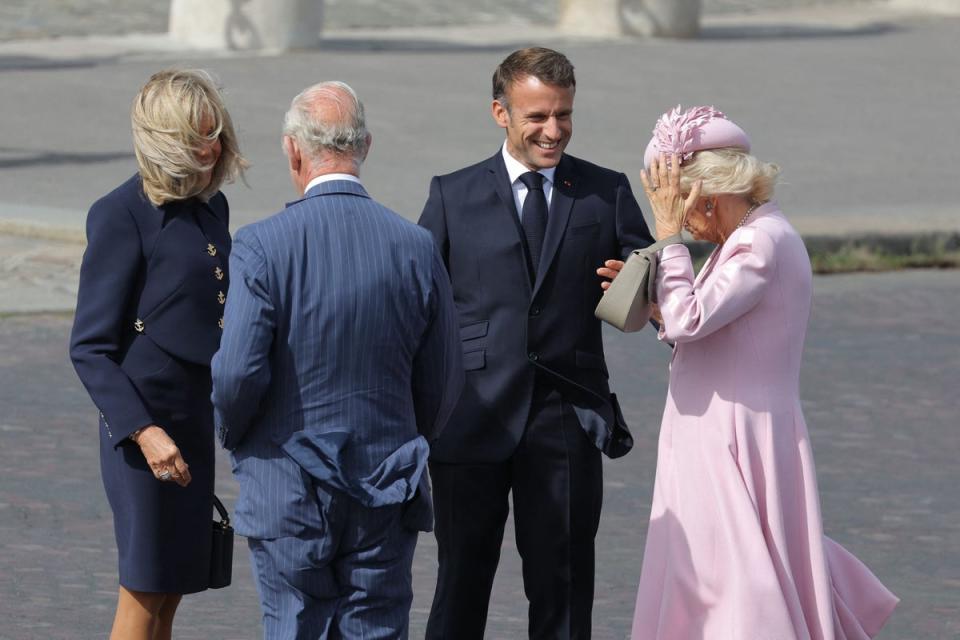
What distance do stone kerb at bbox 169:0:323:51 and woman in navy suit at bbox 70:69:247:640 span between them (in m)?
15.0

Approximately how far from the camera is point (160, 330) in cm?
446

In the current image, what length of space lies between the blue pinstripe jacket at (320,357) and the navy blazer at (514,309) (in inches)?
33.4

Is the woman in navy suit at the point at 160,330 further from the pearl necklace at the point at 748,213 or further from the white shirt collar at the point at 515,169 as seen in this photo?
the pearl necklace at the point at 748,213

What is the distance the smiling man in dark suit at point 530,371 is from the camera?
4996mm

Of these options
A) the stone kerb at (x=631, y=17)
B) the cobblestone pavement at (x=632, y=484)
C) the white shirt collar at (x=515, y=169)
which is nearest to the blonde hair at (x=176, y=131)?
the white shirt collar at (x=515, y=169)

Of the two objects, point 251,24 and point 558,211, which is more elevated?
point 558,211

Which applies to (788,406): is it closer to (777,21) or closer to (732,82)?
(732,82)

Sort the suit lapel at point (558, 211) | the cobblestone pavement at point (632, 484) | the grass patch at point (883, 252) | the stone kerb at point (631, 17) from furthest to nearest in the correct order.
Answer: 1. the stone kerb at point (631, 17)
2. the grass patch at point (883, 252)
3. the cobblestone pavement at point (632, 484)
4. the suit lapel at point (558, 211)

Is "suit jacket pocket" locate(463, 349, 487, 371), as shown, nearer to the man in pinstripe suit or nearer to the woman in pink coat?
the woman in pink coat

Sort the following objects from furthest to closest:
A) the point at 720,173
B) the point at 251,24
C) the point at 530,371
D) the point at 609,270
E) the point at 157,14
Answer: the point at 157,14 → the point at 251,24 → the point at 530,371 → the point at 609,270 → the point at 720,173

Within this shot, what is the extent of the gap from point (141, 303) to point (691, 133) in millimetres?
1297

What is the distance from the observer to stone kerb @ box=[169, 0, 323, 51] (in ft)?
63.4

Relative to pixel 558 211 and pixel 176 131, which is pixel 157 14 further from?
pixel 176 131

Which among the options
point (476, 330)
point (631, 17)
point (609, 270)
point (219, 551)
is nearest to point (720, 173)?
A: point (609, 270)
